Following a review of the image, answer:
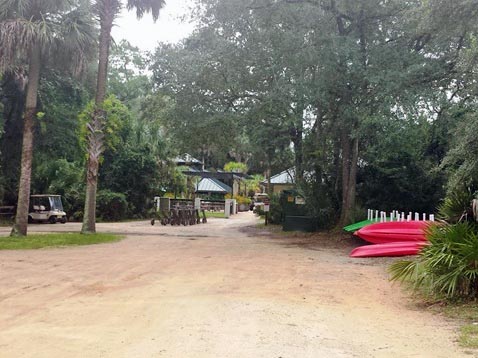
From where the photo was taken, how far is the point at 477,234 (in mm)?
7949

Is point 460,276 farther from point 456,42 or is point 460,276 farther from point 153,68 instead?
point 153,68

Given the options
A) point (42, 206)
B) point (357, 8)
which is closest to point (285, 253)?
point (357, 8)

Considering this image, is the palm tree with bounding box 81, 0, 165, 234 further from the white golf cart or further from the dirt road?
the white golf cart

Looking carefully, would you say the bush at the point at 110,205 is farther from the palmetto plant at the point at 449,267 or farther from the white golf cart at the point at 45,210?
the palmetto plant at the point at 449,267

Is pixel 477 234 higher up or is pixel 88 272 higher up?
pixel 477 234

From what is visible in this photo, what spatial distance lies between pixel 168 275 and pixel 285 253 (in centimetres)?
518

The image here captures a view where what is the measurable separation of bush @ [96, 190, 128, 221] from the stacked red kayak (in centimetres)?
2190

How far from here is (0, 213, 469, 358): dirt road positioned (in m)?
5.03

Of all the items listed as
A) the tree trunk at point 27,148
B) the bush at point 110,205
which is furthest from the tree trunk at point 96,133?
the bush at point 110,205

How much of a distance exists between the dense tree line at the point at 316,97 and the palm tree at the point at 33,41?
245 mm

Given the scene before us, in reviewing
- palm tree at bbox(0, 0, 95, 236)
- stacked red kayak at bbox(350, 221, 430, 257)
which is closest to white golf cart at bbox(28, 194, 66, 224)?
palm tree at bbox(0, 0, 95, 236)

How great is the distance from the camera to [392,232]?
13758 millimetres

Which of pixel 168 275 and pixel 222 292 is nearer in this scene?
pixel 222 292

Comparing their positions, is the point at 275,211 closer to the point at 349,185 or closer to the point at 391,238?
the point at 349,185
